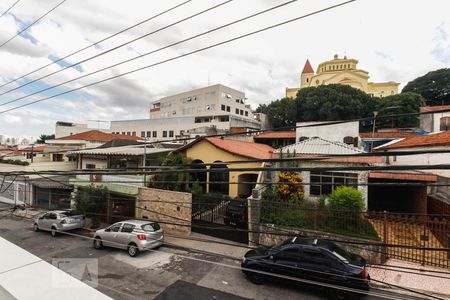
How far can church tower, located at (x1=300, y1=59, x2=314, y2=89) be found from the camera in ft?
261

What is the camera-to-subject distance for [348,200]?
1176cm

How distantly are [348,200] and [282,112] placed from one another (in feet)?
115

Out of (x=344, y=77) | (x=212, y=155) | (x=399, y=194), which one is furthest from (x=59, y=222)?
(x=344, y=77)

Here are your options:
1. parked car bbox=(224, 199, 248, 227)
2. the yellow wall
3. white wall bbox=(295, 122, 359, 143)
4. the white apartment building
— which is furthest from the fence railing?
the white apartment building

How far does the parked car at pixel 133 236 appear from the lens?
11352mm

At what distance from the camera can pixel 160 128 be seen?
170 feet

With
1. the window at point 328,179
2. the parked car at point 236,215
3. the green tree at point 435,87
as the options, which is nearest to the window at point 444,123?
the window at point 328,179

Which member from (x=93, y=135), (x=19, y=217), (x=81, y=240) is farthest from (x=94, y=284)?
(x=93, y=135)

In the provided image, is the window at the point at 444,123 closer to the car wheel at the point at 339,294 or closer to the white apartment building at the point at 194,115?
the car wheel at the point at 339,294

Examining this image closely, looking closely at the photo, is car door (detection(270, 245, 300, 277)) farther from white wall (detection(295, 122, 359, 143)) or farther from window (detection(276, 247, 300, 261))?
white wall (detection(295, 122, 359, 143))

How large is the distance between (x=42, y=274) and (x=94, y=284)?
6361 mm

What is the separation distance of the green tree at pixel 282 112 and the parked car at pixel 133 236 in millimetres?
36415

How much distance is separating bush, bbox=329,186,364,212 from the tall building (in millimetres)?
60883

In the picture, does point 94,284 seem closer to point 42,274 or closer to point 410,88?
point 42,274
